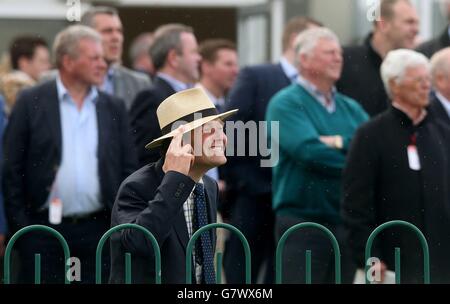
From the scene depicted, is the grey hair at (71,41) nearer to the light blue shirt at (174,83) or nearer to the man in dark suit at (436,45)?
the light blue shirt at (174,83)

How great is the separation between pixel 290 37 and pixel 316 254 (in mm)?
2185

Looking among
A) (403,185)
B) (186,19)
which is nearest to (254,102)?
(403,185)

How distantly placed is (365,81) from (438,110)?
1.03 m

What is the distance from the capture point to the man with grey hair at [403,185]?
27.2 feet

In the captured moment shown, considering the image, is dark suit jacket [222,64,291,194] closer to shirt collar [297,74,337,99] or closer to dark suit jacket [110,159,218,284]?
shirt collar [297,74,337,99]

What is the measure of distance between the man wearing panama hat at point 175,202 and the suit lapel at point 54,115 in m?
2.29

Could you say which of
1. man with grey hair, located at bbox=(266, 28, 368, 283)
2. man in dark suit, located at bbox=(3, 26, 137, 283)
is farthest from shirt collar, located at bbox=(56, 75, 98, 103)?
man with grey hair, located at bbox=(266, 28, 368, 283)

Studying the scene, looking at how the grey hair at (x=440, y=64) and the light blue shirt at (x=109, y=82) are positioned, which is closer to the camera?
the grey hair at (x=440, y=64)

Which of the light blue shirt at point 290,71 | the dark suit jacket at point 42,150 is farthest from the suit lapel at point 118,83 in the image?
the dark suit jacket at point 42,150

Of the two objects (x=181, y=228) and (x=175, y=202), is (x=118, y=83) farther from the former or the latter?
(x=175, y=202)

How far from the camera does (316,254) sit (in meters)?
8.97

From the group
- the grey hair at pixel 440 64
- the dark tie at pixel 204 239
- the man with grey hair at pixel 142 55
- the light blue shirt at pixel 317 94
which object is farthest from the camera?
the man with grey hair at pixel 142 55
